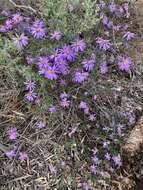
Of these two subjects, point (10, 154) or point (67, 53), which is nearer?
point (10, 154)

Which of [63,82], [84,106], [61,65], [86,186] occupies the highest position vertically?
[61,65]

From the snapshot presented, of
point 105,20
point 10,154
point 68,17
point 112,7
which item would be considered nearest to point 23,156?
point 10,154

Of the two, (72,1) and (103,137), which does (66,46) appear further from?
(103,137)

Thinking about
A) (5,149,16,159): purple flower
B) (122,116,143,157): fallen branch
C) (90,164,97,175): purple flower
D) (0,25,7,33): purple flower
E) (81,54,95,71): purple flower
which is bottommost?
(90,164,97,175): purple flower

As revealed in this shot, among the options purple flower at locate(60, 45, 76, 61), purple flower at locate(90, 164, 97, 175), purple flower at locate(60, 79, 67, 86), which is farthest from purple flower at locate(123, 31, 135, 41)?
purple flower at locate(90, 164, 97, 175)

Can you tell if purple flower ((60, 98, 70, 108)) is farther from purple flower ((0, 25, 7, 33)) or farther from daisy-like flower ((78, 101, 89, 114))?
purple flower ((0, 25, 7, 33))

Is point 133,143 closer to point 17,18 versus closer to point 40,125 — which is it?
point 40,125

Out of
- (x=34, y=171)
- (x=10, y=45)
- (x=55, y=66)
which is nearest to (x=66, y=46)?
(x=55, y=66)
